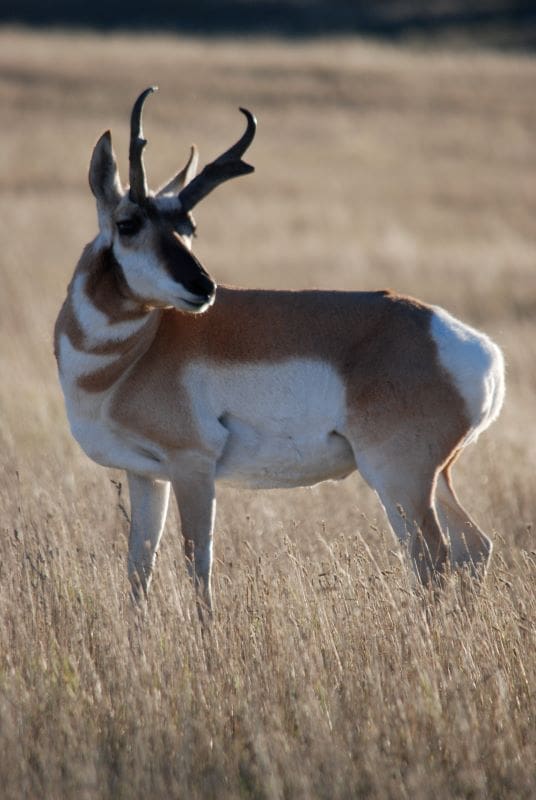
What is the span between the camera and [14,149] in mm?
32125

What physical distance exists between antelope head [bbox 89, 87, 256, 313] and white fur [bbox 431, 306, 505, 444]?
127 cm

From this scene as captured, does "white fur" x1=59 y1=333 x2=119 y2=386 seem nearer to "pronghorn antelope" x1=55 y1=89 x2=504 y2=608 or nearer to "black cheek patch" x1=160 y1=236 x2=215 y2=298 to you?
"pronghorn antelope" x1=55 y1=89 x2=504 y2=608

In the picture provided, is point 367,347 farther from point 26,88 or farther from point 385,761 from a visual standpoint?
point 26,88

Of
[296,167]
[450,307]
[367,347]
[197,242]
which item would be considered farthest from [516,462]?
[296,167]

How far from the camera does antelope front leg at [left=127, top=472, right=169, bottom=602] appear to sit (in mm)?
6730

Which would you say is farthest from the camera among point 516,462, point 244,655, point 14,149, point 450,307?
point 14,149

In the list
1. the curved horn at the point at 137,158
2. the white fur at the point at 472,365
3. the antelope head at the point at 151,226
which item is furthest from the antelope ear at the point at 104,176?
the white fur at the point at 472,365

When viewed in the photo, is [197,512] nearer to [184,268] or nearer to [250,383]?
[250,383]

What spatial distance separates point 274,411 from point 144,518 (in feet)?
2.92

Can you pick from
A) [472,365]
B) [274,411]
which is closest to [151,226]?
[274,411]

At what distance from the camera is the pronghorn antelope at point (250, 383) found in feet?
20.8

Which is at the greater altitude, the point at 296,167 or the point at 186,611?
the point at 186,611

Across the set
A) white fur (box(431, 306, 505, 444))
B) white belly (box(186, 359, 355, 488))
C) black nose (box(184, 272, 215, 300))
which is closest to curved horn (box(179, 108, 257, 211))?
black nose (box(184, 272, 215, 300))

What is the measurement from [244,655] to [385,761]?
107 cm
